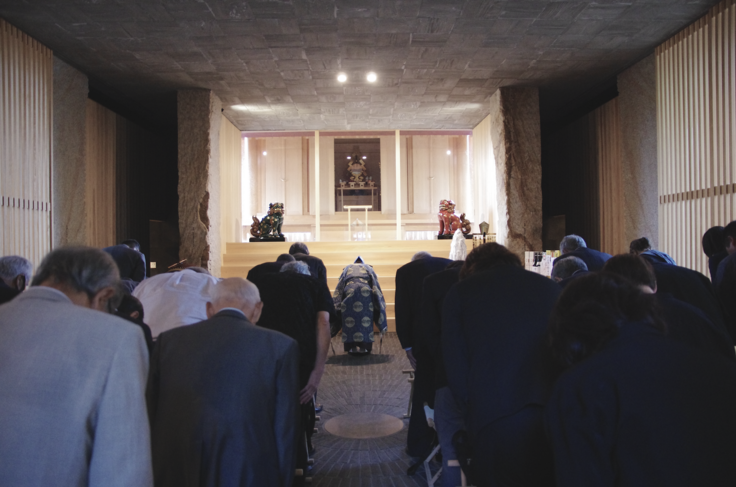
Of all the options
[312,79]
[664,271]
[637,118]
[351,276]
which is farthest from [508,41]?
[664,271]

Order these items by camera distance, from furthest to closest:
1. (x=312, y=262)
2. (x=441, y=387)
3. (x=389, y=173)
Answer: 1. (x=389, y=173)
2. (x=312, y=262)
3. (x=441, y=387)

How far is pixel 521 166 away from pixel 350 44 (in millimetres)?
3782

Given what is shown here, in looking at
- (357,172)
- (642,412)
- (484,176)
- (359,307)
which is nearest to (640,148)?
(484,176)

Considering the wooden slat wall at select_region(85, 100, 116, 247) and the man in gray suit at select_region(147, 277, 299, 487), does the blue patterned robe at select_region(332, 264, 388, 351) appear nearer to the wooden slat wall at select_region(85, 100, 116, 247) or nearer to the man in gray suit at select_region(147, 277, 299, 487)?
the man in gray suit at select_region(147, 277, 299, 487)

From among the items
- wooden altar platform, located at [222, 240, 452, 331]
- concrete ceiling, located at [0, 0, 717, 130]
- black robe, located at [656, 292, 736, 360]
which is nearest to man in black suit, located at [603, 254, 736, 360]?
black robe, located at [656, 292, 736, 360]

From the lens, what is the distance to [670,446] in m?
1.23

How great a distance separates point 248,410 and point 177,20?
236 inches

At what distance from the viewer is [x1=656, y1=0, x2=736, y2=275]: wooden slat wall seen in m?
6.05

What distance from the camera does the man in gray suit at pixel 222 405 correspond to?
1846 mm

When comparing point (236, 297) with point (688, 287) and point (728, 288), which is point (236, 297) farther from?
point (728, 288)

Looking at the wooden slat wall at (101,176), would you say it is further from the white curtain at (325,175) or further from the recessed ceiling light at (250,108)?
the white curtain at (325,175)

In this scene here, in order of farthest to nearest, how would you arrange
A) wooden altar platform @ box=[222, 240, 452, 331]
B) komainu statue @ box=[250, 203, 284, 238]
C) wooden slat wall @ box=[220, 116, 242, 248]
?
komainu statue @ box=[250, 203, 284, 238]
wooden slat wall @ box=[220, 116, 242, 248]
wooden altar platform @ box=[222, 240, 452, 331]

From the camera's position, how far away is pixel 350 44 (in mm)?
7367

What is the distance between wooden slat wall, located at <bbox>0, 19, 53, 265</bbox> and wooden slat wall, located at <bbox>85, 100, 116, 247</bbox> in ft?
7.39
